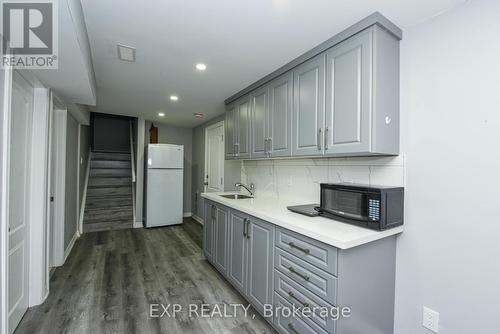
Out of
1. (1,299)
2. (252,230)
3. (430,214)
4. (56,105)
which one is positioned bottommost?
(1,299)

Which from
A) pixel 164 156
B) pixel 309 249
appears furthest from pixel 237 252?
pixel 164 156

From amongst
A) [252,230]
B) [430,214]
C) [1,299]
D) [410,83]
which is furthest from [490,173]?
[1,299]

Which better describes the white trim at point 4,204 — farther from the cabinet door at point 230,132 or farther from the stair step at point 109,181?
the stair step at point 109,181

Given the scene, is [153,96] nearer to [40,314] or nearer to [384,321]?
[40,314]

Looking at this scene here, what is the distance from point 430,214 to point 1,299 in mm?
2825

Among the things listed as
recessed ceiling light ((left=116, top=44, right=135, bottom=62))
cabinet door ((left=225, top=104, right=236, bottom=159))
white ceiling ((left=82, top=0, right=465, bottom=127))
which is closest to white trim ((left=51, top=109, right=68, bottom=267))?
white ceiling ((left=82, top=0, right=465, bottom=127))

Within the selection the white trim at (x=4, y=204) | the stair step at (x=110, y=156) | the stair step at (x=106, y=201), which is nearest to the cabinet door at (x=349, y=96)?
the white trim at (x=4, y=204)

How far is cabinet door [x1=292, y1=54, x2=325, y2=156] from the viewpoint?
1814mm

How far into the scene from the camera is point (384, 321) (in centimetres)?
158

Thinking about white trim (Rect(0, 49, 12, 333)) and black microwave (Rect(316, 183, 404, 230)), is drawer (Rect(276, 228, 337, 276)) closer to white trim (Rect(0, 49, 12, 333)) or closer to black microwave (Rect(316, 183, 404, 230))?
black microwave (Rect(316, 183, 404, 230))

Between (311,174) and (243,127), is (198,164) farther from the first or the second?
(311,174)

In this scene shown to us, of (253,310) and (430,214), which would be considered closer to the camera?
(430,214)

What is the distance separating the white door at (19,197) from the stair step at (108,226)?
2.54 meters

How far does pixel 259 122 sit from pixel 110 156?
18.1 feet
